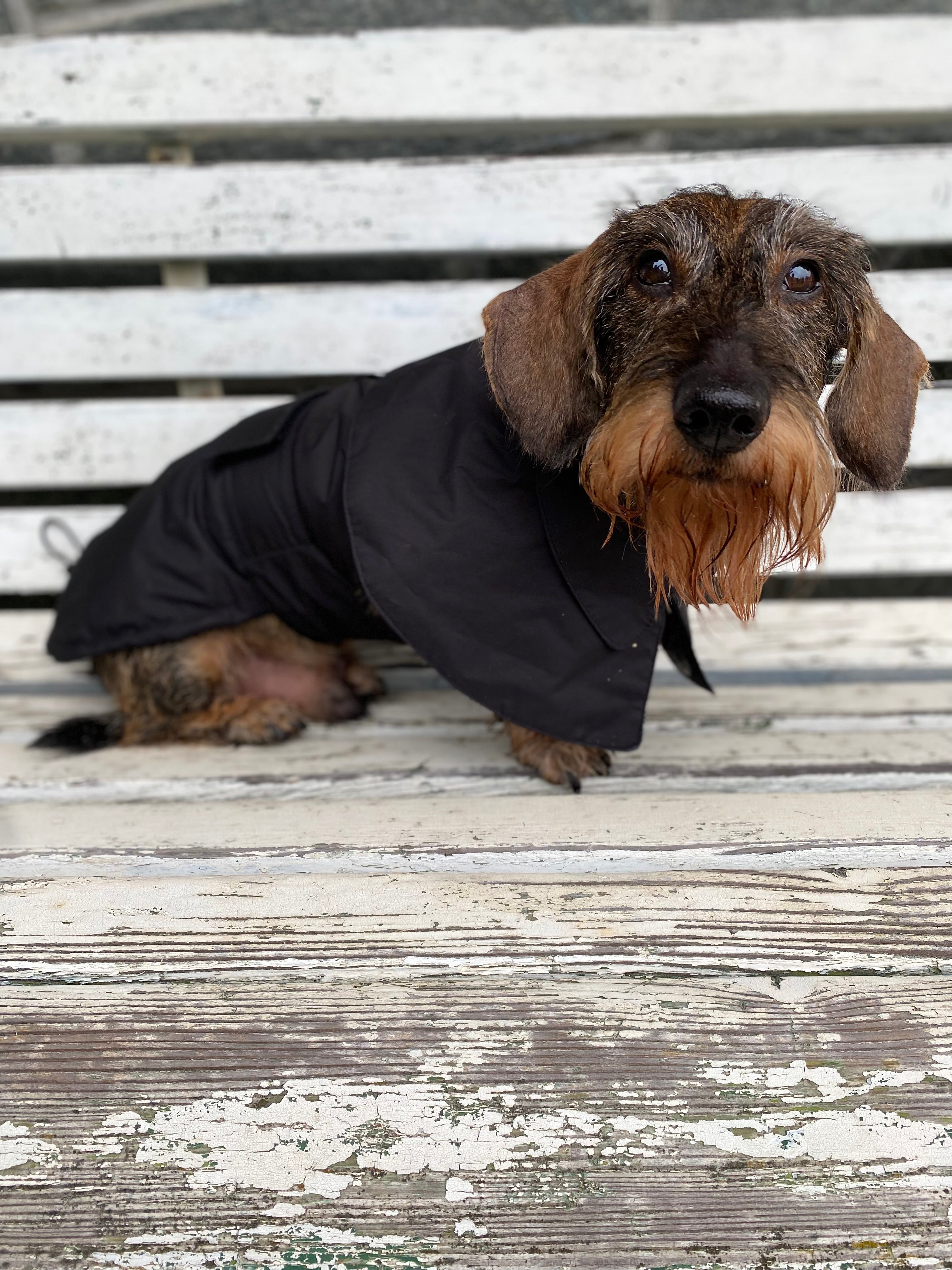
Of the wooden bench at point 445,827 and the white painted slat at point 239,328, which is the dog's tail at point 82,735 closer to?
the wooden bench at point 445,827

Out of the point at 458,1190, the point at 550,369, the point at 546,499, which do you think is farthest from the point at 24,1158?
the point at 550,369

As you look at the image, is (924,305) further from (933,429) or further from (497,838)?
(497,838)

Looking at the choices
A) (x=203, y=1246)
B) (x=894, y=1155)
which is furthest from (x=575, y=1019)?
(x=203, y=1246)

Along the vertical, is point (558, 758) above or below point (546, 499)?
below

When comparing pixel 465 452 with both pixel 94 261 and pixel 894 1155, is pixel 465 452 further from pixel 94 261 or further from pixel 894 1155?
pixel 94 261

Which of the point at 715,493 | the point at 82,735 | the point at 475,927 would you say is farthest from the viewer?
the point at 82,735

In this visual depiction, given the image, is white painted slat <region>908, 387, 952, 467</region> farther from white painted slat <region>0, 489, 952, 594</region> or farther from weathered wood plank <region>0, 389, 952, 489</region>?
white painted slat <region>0, 489, 952, 594</region>

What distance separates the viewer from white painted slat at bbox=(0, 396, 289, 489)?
2.70 meters

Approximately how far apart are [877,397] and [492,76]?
1.42 metres

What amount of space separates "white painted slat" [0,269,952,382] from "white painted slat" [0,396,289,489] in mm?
86

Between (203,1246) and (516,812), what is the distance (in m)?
0.77

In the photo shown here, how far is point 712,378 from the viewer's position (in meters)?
1.34

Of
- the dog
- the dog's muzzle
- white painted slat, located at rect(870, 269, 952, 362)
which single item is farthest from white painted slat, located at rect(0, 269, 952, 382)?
the dog's muzzle

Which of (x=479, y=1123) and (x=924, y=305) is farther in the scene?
(x=924, y=305)
